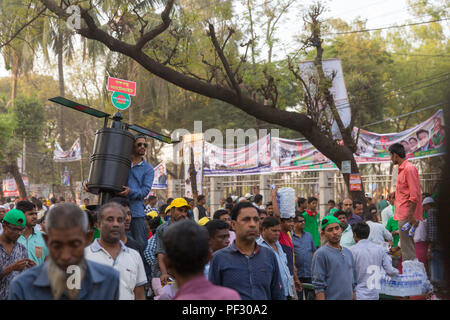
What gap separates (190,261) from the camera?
9.20 ft

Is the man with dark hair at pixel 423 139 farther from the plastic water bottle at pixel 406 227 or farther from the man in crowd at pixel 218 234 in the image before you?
the man in crowd at pixel 218 234

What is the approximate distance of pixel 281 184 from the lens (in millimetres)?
20750

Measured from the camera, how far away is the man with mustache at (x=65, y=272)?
2654mm

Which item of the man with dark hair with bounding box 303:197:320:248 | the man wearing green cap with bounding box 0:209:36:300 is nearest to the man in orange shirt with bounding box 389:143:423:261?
the man with dark hair with bounding box 303:197:320:248

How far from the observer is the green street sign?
33.3ft

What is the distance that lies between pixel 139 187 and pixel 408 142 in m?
10.2

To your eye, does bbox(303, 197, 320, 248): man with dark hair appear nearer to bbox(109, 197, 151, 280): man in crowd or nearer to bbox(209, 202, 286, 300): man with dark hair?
bbox(109, 197, 151, 280): man in crowd

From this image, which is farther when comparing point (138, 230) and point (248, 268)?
point (138, 230)

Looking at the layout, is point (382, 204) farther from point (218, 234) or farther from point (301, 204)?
point (218, 234)

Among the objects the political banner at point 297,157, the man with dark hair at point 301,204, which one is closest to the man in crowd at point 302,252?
the man with dark hair at point 301,204

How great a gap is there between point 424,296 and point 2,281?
15.3 feet

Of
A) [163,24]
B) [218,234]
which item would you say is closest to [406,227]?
[218,234]

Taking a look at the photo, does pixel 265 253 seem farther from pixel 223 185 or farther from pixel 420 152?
pixel 223 185
